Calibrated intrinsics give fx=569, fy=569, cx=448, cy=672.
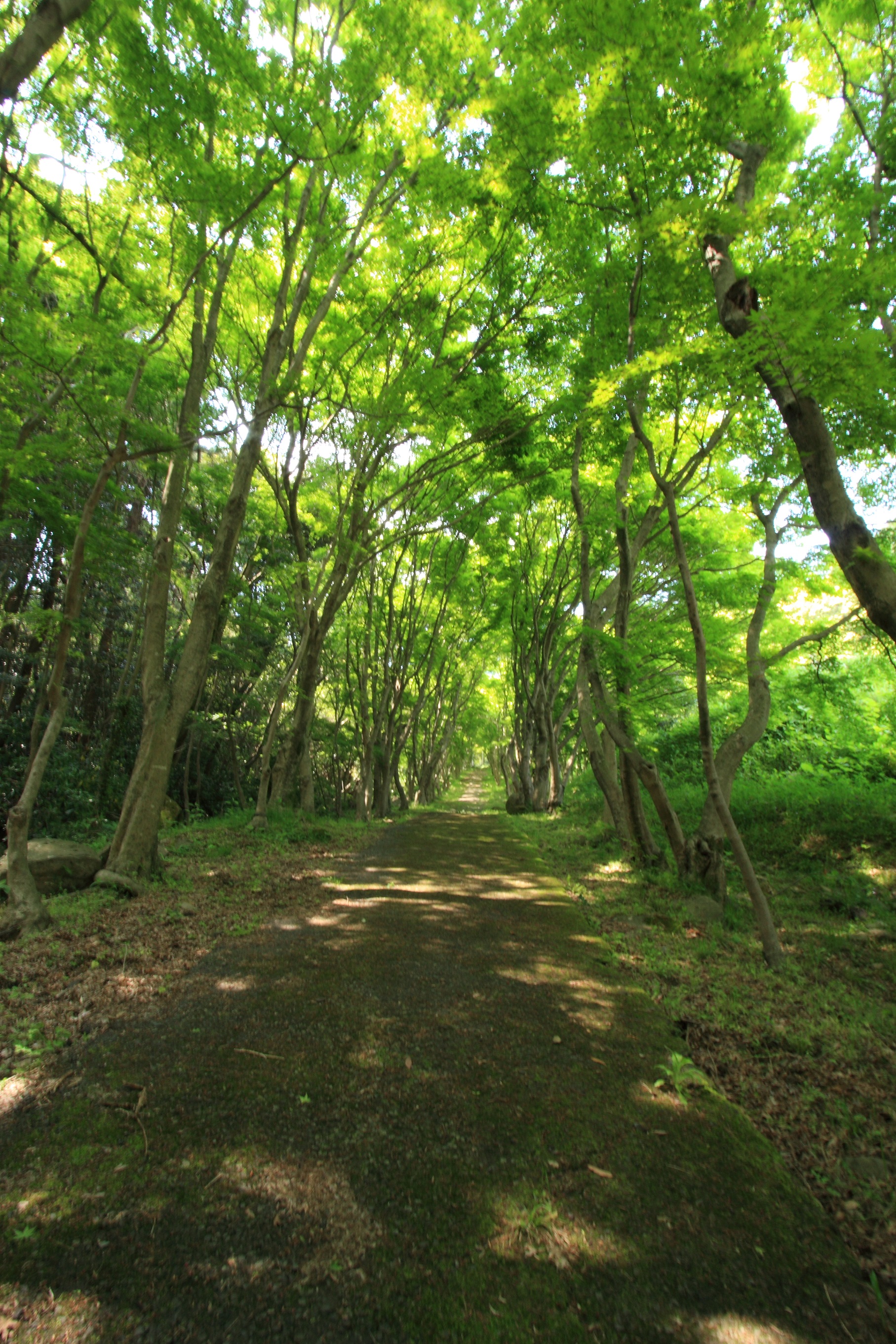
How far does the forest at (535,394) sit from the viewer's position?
4094 millimetres

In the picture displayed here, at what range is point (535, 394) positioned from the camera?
8906 millimetres

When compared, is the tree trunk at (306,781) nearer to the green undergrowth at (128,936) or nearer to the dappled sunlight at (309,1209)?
the green undergrowth at (128,936)

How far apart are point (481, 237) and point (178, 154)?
406 centimetres

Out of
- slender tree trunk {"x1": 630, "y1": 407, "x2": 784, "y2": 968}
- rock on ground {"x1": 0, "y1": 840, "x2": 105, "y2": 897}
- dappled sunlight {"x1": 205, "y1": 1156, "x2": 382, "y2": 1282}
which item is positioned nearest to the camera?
dappled sunlight {"x1": 205, "y1": 1156, "x2": 382, "y2": 1282}

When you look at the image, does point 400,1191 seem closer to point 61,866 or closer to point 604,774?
point 61,866

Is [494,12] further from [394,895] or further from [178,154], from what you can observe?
[394,895]

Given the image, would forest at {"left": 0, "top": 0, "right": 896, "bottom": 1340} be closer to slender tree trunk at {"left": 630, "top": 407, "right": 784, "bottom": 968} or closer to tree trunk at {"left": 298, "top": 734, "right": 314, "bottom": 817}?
slender tree trunk at {"left": 630, "top": 407, "right": 784, "bottom": 968}

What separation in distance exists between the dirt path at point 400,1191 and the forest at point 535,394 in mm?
248

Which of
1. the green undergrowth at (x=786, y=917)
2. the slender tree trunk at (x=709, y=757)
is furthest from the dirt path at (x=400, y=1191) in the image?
the slender tree trunk at (x=709, y=757)

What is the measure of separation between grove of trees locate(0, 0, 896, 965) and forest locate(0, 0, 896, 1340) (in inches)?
1.9

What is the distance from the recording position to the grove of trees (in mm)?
4645

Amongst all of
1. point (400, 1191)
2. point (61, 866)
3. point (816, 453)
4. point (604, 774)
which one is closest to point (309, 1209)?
point (400, 1191)

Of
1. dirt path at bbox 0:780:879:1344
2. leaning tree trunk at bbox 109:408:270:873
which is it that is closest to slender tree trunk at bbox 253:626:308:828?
leaning tree trunk at bbox 109:408:270:873

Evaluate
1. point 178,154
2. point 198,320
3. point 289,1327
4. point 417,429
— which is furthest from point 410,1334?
point 417,429
